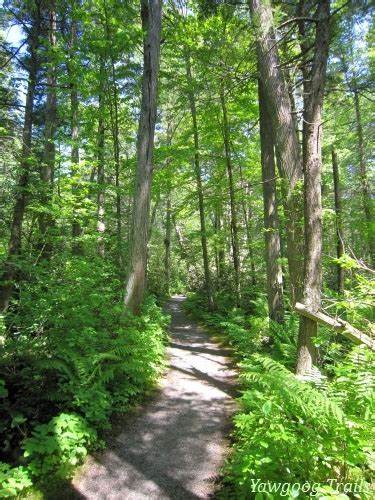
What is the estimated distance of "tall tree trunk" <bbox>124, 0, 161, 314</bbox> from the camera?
→ 695cm

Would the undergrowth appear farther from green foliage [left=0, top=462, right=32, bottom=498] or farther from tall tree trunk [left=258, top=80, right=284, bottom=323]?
tall tree trunk [left=258, top=80, right=284, bottom=323]

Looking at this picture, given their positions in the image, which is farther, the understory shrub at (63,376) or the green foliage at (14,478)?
the understory shrub at (63,376)

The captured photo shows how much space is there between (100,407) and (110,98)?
8702 millimetres

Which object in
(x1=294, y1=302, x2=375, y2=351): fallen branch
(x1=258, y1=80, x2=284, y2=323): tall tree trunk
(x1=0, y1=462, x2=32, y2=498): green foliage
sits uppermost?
(x1=258, y1=80, x2=284, y2=323): tall tree trunk

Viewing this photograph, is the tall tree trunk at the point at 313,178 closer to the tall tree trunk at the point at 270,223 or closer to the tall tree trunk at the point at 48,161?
the tall tree trunk at the point at 270,223

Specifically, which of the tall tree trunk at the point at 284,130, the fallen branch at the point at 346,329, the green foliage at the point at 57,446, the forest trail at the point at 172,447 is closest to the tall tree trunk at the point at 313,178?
the fallen branch at the point at 346,329

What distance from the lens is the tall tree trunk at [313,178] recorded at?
14.8 feet

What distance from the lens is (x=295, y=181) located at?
5.20 meters

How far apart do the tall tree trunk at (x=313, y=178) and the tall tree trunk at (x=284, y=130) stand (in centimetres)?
61

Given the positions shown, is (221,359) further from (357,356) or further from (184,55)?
(184,55)

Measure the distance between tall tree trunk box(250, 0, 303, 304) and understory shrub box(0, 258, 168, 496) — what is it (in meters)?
3.13

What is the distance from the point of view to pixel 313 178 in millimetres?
4562

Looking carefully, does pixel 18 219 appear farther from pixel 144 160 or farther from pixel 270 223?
pixel 270 223

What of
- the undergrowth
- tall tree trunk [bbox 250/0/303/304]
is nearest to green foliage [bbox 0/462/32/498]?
the undergrowth
